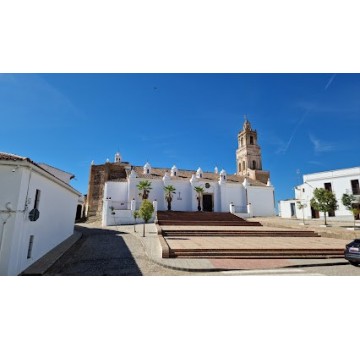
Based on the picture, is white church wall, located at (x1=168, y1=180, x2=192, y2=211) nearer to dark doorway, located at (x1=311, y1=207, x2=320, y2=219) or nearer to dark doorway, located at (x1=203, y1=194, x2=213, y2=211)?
dark doorway, located at (x1=203, y1=194, x2=213, y2=211)

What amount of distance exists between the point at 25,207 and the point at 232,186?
2788cm

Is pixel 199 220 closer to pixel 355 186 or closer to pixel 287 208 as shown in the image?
pixel 355 186

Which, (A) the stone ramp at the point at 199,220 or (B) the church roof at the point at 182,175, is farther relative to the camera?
(B) the church roof at the point at 182,175

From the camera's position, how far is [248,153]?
44.3 metres

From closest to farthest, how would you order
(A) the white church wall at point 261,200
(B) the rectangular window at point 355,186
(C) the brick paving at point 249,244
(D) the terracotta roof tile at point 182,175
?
(C) the brick paving at point 249,244
(B) the rectangular window at point 355,186
(D) the terracotta roof tile at point 182,175
(A) the white church wall at point 261,200

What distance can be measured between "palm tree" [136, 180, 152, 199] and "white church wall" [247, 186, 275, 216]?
13.2 m

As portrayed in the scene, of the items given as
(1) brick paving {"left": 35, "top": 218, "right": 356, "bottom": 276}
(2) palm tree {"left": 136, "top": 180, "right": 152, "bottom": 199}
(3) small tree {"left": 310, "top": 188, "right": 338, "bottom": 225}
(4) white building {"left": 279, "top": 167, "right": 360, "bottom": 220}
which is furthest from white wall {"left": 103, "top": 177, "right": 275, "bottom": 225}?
(1) brick paving {"left": 35, "top": 218, "right": 356, "bottom": 276}

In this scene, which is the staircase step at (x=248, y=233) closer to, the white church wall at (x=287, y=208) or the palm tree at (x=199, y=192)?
the palm tree at (x=199, y=192)

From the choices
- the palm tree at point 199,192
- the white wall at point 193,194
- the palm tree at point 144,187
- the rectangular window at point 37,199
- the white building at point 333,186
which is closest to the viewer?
the rectangular window at point 37,199

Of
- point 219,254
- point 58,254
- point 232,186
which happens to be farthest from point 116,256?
point 232,186

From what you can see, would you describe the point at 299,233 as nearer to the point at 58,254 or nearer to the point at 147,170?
the point at 58,254

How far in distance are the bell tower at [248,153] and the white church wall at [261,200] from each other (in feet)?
29.4

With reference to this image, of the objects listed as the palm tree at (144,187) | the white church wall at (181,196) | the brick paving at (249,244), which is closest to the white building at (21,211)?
the brick paving at (249,244)

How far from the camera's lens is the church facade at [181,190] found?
2970cm
